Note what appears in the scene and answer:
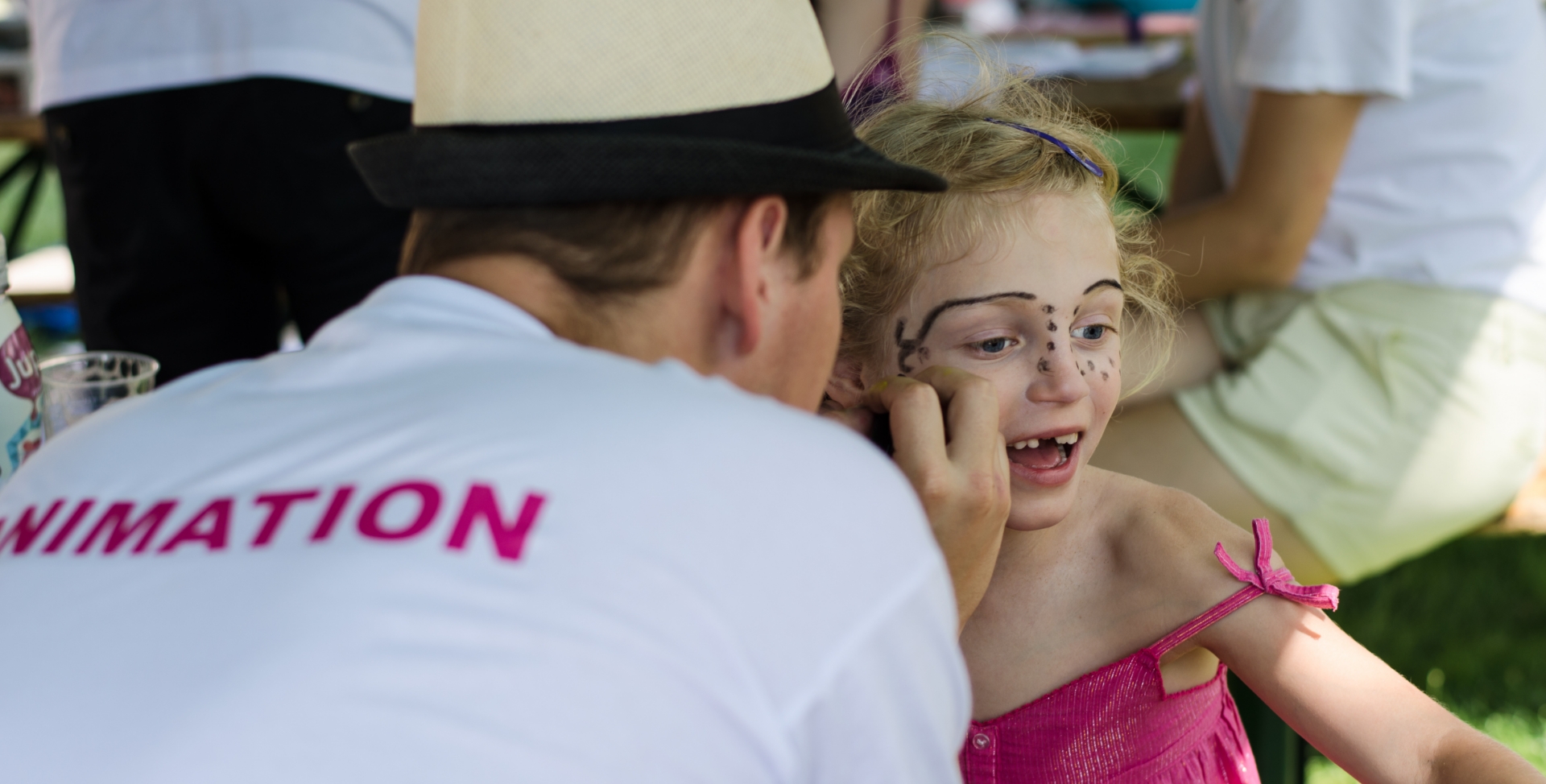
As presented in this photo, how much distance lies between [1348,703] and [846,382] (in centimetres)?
61

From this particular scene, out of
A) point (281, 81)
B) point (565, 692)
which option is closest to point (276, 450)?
point (565, 692)

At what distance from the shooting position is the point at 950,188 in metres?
1.44

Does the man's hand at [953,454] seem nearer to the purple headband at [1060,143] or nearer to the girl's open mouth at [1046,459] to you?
the girl's open mouth at [1046,459]

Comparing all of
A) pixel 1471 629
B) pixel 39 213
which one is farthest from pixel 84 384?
pixel 39 213

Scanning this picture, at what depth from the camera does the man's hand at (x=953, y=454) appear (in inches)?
41.1

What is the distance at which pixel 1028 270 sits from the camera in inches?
54.9

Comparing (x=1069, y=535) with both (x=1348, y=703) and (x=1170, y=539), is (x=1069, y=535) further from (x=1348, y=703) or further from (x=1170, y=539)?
(x=1348, y=703)

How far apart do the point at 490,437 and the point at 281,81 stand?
138cm

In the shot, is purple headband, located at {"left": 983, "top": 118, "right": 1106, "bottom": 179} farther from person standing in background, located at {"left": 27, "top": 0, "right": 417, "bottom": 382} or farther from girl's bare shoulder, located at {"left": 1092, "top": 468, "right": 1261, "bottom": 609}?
person standing in background, located at {"left": 27, "top": 0, "right": 417, "bottom": 382}

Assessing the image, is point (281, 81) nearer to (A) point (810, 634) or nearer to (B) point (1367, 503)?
(A) point (810, 634)

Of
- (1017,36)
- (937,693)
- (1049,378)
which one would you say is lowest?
(1017,36)

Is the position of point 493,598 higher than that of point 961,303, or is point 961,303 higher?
point 493,598

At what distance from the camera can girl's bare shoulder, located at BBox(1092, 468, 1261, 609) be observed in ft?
4.70

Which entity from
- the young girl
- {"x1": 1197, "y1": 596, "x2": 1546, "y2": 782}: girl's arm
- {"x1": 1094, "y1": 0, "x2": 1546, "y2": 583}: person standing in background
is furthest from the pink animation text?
{"x1": 1094, "y1": 0, "x2": 1546, "y2": 583}: person standing in background
